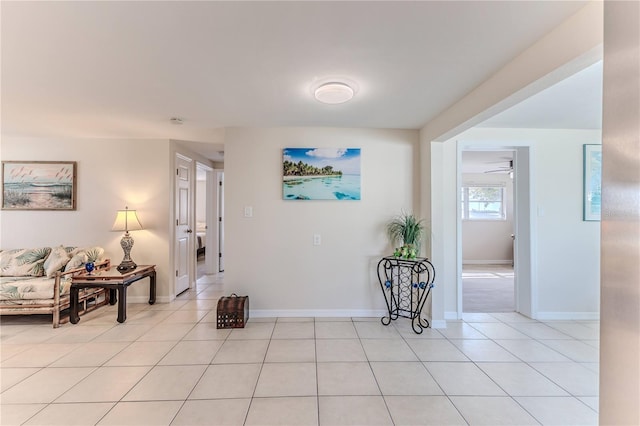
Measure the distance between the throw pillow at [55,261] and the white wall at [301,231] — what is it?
1929mm

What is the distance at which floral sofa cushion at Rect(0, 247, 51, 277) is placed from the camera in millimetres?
3379

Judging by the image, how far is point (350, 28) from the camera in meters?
1.56

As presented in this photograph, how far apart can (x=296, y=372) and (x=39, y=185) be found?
419cm

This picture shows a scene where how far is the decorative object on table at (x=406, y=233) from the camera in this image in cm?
315

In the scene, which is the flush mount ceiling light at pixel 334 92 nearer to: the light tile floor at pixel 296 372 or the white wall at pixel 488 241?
the light tile floor at pixel 296 372

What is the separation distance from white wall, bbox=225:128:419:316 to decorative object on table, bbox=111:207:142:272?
1332 mm

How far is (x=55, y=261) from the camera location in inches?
Result: 132

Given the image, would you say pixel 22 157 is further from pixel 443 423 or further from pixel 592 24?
pixel 592 24

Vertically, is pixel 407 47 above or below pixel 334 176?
above

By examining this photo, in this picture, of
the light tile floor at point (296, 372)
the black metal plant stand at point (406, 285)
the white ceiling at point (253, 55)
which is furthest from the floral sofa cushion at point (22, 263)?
the black metal plant stand at point (406, 285)

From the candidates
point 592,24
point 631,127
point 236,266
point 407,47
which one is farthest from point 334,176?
point 631,127

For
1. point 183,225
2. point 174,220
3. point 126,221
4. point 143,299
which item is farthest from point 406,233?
point 143,299

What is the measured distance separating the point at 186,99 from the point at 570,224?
14.5 feet

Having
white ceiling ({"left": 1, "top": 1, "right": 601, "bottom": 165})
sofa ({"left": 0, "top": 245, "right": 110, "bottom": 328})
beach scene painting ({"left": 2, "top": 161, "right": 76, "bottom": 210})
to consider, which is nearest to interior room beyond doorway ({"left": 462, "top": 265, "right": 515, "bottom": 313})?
white ceiling ({"left": 1, "top": 1, "right": 601, "bottom": 165})
